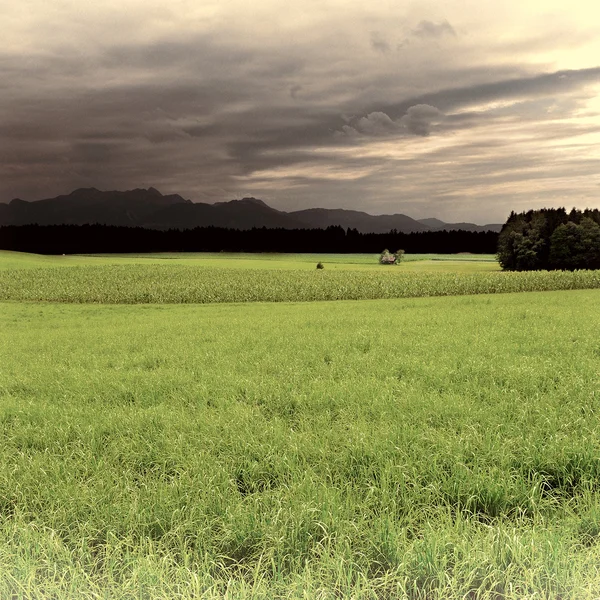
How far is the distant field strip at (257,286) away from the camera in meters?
43.9

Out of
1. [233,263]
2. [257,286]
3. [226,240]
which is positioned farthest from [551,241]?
[226,240]

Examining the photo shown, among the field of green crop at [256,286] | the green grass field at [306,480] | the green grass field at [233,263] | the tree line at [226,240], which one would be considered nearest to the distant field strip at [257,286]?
the field of green crop at [256,286]

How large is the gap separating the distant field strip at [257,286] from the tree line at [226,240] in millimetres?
85658

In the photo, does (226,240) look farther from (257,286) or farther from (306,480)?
(306,480)

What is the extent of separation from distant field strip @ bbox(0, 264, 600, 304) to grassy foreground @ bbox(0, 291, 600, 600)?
107ft

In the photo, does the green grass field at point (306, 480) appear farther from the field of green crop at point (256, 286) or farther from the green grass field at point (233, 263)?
the green grass field at point (233, 263)

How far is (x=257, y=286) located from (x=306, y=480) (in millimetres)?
42041

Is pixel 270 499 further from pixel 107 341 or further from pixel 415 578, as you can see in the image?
pixel 107 341

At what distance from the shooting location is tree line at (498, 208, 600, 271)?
85.9 metres

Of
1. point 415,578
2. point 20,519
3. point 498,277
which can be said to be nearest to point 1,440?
point 20,519

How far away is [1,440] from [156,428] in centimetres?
227

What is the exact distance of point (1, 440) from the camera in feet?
24.3

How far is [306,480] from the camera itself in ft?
18.0

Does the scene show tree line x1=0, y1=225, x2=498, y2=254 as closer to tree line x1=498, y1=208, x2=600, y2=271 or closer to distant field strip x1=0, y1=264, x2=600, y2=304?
tree line x1=498, y1=208, x2=600, y2=271
